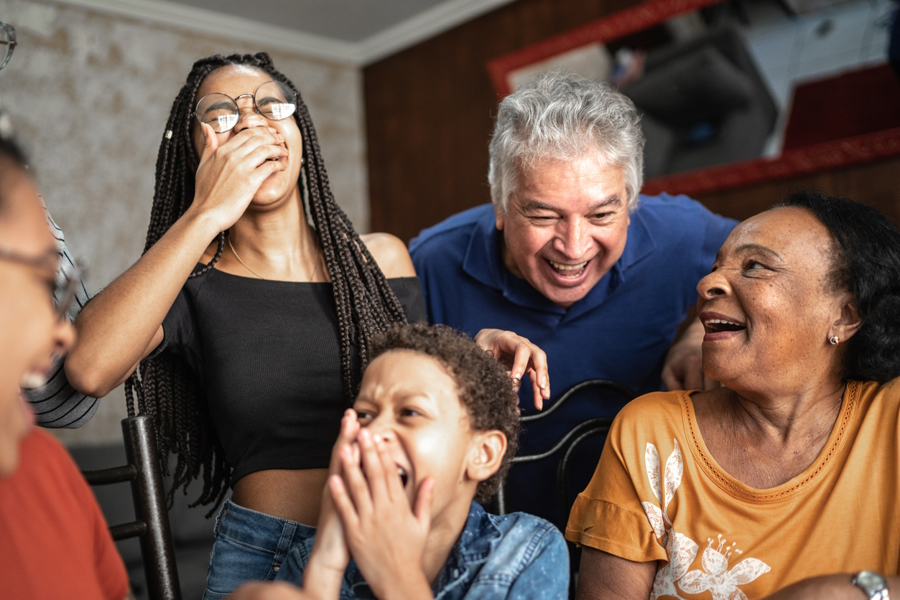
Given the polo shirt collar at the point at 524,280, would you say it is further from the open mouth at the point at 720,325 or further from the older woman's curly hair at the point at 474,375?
the older woman's curly hair at the point at 474,375

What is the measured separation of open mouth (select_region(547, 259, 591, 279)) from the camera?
187cm

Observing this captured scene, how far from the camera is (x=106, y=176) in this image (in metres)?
4.53

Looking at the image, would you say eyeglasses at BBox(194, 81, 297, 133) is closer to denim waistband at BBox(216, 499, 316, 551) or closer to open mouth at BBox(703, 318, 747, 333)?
denim waistband at BBox(216, 499, 316, 551)

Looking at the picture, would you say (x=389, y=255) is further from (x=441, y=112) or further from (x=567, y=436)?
(x=441, y=112)

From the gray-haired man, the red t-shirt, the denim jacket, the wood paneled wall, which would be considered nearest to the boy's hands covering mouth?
the denim jacket

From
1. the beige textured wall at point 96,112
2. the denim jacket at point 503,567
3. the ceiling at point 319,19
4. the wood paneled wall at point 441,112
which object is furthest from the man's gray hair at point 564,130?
the beige textured wall at point 96,112

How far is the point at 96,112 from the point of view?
4.48m

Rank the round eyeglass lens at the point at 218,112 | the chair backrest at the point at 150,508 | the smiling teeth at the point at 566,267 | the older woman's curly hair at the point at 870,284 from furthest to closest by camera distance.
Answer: the smiling teeth at the point at 566,267, the round eyeglass lens at the point at 218,112, the older woman's curly hair at the point at 870,284, the chair backrest at the point at 150,508

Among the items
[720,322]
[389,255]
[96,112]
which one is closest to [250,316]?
[389,255]

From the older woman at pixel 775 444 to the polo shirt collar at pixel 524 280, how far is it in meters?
0.50

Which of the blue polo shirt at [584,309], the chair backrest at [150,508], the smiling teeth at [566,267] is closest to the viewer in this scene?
the chair backrest at [150,508]

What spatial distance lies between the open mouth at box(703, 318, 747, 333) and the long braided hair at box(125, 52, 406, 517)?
2.07 feet

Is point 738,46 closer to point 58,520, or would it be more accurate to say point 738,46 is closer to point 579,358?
point 579,358

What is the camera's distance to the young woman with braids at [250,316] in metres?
1.45
